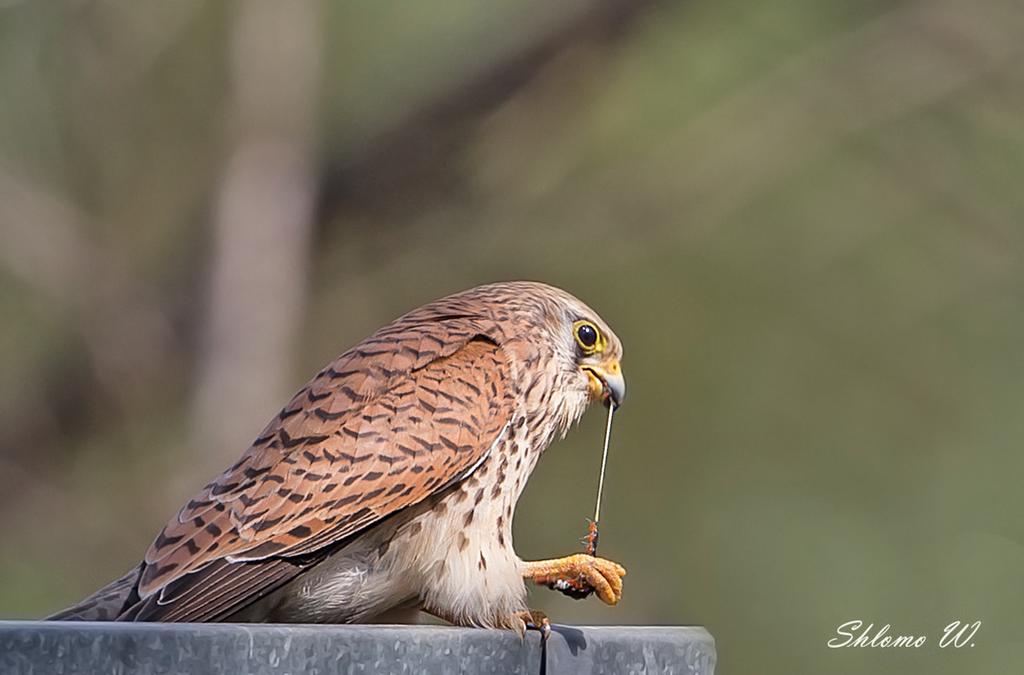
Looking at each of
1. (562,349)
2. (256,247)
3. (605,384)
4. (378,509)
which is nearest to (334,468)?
(378,509)

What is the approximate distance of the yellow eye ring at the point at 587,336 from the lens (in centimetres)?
403

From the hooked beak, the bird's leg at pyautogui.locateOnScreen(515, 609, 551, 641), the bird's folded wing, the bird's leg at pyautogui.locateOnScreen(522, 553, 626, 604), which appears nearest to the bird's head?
the hooked beak

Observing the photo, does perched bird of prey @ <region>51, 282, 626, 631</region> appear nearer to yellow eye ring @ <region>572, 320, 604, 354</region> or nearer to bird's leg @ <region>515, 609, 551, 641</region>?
bird's leg @ <region>515, 609, 551, 641</region>

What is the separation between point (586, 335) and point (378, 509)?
3.26ft

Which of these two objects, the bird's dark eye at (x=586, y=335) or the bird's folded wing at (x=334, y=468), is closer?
the bird's folded wing at (x=334, y=468)

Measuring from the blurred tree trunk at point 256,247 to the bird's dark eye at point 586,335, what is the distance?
325cm

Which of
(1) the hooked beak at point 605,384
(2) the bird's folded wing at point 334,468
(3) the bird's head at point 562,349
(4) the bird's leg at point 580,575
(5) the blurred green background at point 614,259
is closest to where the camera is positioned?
(2) the bird's folded wing at point 334,468

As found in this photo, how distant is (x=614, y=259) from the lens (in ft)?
30.5

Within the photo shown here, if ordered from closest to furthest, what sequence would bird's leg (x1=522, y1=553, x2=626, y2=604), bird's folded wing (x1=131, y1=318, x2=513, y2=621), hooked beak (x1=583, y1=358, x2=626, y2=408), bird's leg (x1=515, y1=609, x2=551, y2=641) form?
bird's leg (x1=515, y1=609, x2=551, y2=641)
bird's folded wing (x1=131, y1=318, x2=513, y2=621)
bird's leg (x1=522, y1=553, x2=626, y2=604)
hooked beak (x1=583, y1=358, x2=626, y2=408)

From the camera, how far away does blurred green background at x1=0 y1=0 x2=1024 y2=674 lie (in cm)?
757

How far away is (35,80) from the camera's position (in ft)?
30.0

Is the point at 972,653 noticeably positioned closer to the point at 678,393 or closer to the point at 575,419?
the point at 678,393

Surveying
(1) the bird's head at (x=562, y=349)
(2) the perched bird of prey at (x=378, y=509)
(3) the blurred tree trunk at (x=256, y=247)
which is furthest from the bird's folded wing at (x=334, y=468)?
(3) the blurred tree trunk at (x=256, y=247)

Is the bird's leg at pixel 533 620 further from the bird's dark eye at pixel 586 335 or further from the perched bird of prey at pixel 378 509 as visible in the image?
the bird's dark eye at pixel 586 335
